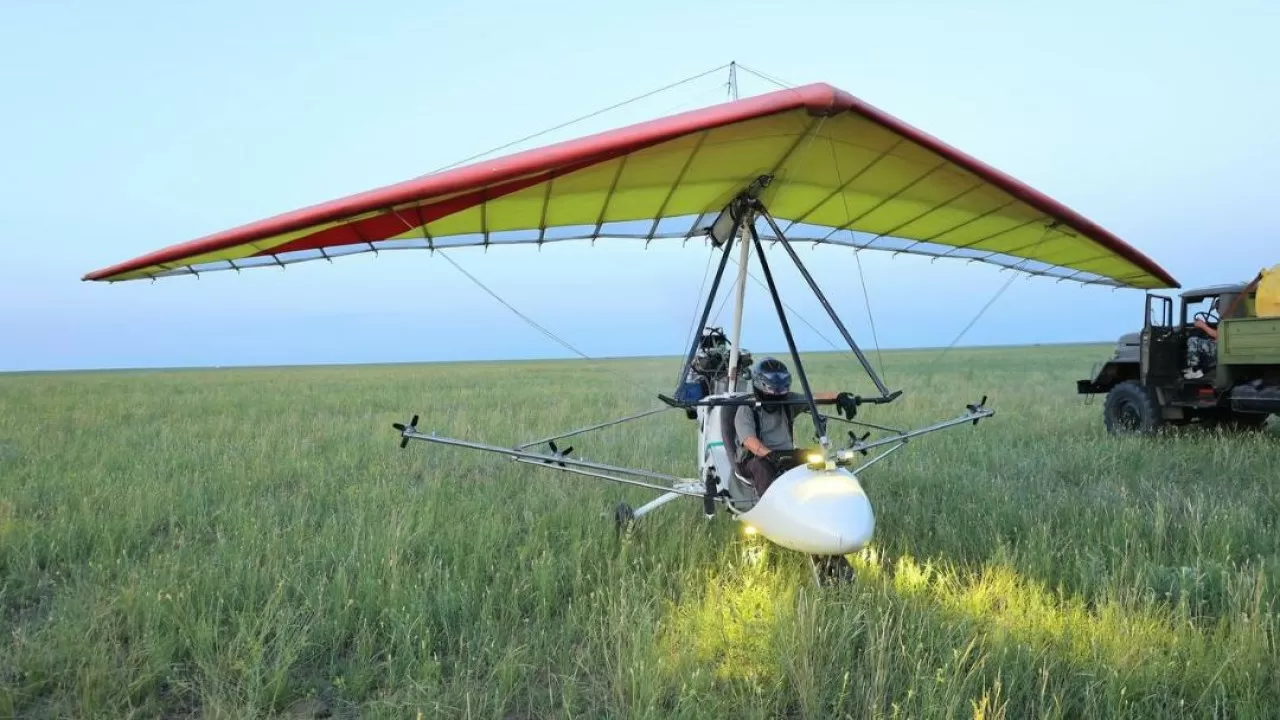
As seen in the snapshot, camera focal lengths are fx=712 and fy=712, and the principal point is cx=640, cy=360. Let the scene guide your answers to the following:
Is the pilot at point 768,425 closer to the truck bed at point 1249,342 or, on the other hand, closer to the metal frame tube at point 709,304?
the metal frame tube at point 709,304

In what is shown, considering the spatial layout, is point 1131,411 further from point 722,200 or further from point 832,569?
point 832,569

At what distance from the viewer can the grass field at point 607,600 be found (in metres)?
3.10

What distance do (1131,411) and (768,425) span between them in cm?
900

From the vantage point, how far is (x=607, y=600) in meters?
4.07

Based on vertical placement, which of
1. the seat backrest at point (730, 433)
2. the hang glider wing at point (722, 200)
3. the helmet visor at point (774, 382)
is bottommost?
the seat backrest at point (730, 433)

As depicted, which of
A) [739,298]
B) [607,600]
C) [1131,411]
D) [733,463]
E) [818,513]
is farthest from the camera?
[1131,411]

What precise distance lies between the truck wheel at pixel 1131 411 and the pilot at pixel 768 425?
8.15 meters

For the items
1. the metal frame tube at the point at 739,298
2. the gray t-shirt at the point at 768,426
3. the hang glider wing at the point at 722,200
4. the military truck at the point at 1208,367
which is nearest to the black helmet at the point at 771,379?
the gray t-shirt at the point at 768,426

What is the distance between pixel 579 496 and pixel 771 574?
267 cm

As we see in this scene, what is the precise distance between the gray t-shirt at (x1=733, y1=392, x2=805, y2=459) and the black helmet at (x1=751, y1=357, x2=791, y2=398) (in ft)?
0.46

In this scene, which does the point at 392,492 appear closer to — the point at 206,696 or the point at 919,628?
the point at 206,696

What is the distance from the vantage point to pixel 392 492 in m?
6.83

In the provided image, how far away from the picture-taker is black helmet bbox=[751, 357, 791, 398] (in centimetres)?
448

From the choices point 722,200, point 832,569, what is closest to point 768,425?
point 832,569
